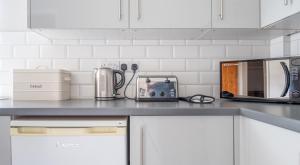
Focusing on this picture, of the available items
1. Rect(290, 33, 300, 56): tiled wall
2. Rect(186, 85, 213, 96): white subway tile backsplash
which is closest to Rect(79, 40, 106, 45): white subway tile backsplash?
Rect(186, 85, 213, 96): white subway tile backsplash

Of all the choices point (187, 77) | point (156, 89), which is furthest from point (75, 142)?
point (187, 77)

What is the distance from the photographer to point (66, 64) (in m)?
1.98

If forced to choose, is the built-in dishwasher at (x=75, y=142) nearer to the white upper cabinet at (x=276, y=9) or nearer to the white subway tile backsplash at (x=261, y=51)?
the white upper cabinet at (x=276, y=9)

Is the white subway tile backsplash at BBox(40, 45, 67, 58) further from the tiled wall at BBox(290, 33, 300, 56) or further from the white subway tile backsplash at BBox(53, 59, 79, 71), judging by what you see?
the tiled wall at BBox(290, 33, 300, 56)

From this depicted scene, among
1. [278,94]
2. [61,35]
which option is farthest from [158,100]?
[61,35]

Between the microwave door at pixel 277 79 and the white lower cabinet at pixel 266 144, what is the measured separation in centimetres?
34

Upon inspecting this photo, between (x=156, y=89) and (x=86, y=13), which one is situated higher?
(x=86, y=13)

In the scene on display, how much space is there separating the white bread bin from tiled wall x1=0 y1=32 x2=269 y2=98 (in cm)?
22

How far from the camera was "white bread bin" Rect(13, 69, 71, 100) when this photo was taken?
1757 millimetres

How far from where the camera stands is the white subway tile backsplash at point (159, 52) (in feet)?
6.49

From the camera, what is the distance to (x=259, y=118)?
1.12 meters

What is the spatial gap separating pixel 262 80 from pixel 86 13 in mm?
1166

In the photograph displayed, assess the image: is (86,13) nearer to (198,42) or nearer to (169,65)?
(169,65)

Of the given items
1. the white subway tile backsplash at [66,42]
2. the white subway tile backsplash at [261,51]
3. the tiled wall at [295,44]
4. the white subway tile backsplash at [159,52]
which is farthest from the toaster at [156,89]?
the tiled wall at [295,44]
